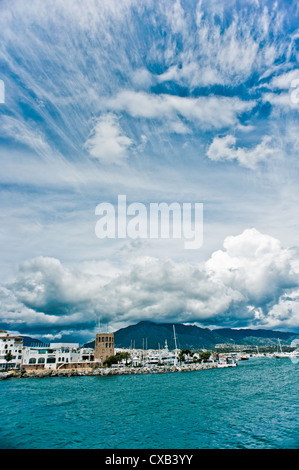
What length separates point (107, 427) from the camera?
96.7ft

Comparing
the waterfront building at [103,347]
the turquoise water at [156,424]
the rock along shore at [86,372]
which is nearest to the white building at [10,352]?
the rock along shore at [86,372]

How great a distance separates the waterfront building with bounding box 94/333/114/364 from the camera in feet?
468

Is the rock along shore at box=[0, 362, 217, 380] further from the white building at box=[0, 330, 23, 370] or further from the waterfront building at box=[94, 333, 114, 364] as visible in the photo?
the waterfront building at box=[94, 333, 114, 364]

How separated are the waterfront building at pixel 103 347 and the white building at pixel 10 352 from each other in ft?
123

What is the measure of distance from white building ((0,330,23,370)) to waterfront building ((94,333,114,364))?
37529 mm

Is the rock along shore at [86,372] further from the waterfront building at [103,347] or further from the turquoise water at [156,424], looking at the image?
the turquoise water at [156,424]

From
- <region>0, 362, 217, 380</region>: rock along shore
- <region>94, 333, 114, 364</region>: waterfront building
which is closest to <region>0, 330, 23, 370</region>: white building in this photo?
<region>0, 362, 217, 380</region>: rock along shore

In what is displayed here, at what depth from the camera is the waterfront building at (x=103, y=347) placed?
468ft

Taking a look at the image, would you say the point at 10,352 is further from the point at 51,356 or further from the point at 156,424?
the point at 156,424

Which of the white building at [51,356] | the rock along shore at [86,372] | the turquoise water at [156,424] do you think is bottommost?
the rock along shore at [86,372]

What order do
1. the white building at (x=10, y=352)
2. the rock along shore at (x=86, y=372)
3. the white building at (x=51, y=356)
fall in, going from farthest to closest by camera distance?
the white building at (x=51, y=356)
the white building at (x=10, y=352)
the rock along shore at (x=86, y=372)

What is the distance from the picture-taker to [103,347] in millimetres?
144250
